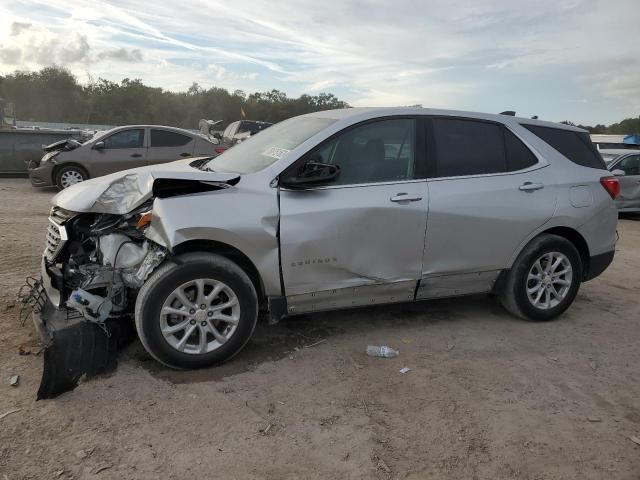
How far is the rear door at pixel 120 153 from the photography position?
11.9 m

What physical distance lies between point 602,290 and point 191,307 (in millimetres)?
4769

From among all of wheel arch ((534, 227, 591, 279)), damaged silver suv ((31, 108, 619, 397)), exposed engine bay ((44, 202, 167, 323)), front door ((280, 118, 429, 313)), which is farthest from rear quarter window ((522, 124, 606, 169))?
exposed engine bay ((44, 202, 167, 323))

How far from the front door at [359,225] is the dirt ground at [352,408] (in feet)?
1.66

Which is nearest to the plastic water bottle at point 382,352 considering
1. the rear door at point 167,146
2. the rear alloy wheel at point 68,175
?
the rear door at point 167,146

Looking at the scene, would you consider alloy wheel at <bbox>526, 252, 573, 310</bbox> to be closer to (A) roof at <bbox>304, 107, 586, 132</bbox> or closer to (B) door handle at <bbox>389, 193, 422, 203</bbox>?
(A) roof at <bbox>304, 107, 586, 132</bbox>

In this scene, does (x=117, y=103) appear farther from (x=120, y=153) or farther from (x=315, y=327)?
(x=315, y=327)

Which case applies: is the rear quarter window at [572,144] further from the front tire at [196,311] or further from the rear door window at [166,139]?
the rear door window at [166,139]

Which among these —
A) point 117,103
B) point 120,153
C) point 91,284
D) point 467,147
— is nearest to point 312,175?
point 467,147

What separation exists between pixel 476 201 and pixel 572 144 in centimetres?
137

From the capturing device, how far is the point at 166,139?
40.0 ft

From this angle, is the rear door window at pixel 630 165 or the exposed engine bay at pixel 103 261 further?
the rear door window at pixel 630 165

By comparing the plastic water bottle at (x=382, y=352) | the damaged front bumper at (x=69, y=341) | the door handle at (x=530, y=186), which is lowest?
the plastic water bottle at (x=382, y=352)

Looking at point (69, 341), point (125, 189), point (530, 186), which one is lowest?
point (69, 341)

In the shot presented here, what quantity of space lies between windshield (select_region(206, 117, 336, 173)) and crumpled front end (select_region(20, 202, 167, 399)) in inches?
Answer: 33.0
